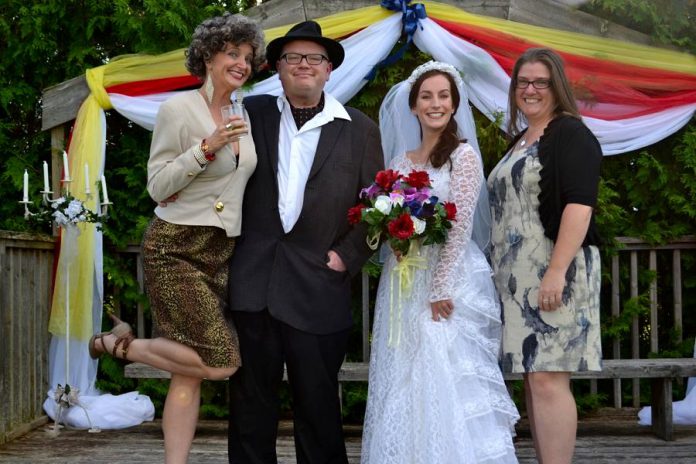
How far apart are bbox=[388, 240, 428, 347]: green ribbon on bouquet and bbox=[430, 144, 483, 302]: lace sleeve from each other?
0.10m

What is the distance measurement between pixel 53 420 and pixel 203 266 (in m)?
2.69

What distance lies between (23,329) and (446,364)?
2.92 m

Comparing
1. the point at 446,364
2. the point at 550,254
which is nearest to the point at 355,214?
the point at 446,364

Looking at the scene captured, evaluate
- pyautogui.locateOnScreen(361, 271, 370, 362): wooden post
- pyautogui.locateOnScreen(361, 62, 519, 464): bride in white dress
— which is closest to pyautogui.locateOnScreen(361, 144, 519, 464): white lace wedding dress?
pyautogui.locateOnScreen(361, 62, 519, 464): bride in white dress

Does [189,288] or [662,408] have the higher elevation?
[189,288]

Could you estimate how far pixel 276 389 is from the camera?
3.19 meters

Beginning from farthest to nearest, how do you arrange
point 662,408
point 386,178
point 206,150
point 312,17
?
1. point 312,17
2. point 662,408
3. point 386,178
4. point 206,150

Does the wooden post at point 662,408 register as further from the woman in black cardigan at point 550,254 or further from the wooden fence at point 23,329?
the wooden fence at point 23,329

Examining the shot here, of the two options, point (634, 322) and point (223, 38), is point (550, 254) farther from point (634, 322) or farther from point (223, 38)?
point (634, 322)

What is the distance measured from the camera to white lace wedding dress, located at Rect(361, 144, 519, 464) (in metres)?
2.98

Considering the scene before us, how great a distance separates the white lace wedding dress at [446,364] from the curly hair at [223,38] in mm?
871

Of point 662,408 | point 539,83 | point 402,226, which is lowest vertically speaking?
point 662,408

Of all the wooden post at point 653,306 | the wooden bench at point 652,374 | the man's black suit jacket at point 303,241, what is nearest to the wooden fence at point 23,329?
the wooden bench at point 652,374

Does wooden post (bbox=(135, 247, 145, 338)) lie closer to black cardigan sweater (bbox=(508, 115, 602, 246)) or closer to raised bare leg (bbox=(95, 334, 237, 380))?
raised bare leg (bbox=(95, 334, 237, 380))
